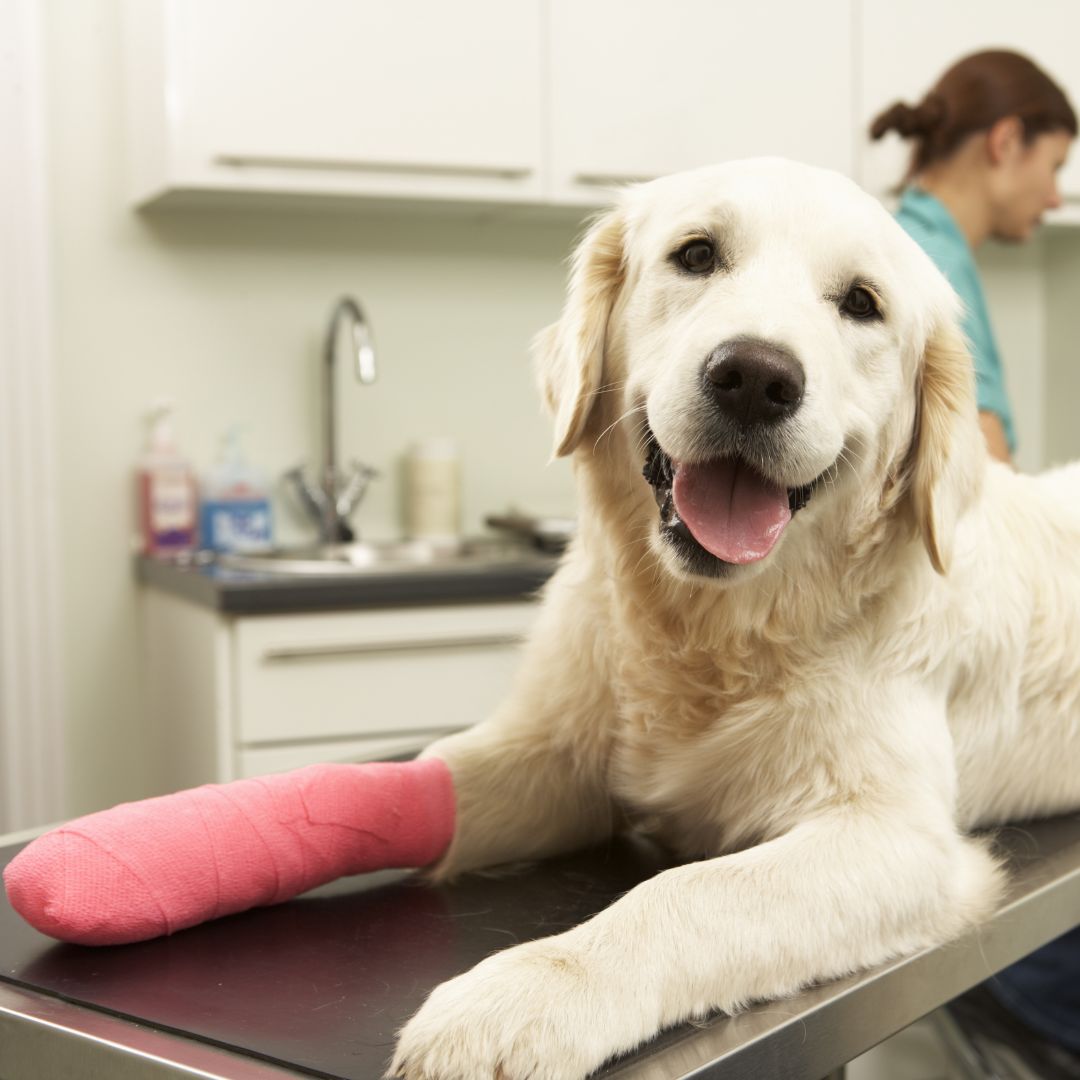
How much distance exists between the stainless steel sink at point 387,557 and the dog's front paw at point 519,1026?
1.72m

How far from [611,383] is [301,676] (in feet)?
4.40

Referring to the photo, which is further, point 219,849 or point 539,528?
point 539,528

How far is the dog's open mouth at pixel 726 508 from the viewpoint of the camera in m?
1.07

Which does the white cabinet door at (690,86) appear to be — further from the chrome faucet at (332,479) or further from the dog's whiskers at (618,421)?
the dog's whiskers at (618,421)

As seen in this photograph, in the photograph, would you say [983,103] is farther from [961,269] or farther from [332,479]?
[332,479]

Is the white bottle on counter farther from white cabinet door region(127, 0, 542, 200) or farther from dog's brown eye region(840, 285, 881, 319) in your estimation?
dog's brown eye region(840, 285, 881, 319)

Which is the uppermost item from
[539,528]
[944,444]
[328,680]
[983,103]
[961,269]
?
[983,103]

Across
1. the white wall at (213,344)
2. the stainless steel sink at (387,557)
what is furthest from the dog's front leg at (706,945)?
the white wall at (213,344)

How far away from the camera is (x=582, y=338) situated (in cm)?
125

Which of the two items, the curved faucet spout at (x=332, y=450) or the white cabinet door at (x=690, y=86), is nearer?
the white cabinet door at (x=690, y=86)

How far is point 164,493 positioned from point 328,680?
66cm

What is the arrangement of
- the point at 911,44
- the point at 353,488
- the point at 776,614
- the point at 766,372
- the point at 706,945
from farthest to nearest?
1. the point at 911,44
2. the point at 353,488
3. the point at 776,614
4. the point at 766,372
5. the point at 706,945

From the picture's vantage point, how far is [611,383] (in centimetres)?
125

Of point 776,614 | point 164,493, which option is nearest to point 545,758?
point 776,614
